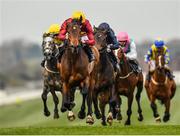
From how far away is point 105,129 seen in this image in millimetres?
19328

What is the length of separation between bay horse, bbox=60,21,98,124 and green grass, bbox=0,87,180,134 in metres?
0.74

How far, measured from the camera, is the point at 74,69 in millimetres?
20625

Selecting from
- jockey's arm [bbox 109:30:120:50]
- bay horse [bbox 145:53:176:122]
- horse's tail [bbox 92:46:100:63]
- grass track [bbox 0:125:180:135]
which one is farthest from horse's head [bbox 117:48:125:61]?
grass track [bbox 0:125:180:135]

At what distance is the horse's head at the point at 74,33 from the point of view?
20.2 meters

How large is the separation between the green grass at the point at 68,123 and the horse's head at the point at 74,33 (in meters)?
1.80

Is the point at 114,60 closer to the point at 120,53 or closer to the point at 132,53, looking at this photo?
the point at 120,53

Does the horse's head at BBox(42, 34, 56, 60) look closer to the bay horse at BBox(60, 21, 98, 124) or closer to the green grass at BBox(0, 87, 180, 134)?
the green grass at BBox(0, 87, 180, 134)

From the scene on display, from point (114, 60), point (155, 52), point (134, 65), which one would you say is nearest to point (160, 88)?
point (155, 52)

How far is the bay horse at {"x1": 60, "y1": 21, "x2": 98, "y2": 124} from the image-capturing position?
20391 mm

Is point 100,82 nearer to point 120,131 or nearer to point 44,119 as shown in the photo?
point 120,131

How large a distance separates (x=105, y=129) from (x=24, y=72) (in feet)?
535

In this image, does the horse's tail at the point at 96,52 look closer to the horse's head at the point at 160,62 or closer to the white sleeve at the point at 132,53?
the white sleeve at the point at 132,53

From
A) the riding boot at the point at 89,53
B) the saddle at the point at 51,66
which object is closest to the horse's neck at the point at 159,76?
the saddle at the point at 51,66

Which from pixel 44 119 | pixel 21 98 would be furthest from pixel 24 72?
pixel 44 119
